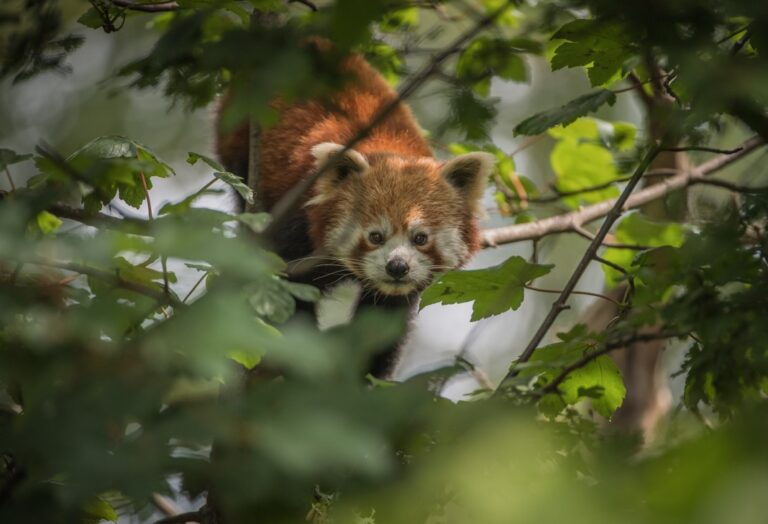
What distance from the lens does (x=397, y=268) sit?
396 cm

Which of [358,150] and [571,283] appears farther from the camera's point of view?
[358,150]

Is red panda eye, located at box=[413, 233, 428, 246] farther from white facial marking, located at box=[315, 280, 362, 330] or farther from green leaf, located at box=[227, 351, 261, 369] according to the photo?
green leaf, located at box=[227, 351, 261, 369]

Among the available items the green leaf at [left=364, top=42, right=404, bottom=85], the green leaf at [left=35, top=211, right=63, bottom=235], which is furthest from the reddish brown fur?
the green leaf at [left=35, top=211, right=63, bottom=235]

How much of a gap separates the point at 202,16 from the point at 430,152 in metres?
3.39

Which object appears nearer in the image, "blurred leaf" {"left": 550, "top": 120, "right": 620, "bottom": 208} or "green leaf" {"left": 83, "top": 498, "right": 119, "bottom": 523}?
"green leaf" {"left": 83, "top": 498, "right": 119, "bottom": 523}

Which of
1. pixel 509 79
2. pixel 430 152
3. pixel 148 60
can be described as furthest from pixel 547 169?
pixel 148 60

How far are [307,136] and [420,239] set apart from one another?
87 cm

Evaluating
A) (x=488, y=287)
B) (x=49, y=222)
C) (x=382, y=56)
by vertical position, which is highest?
(x=382, y=56)

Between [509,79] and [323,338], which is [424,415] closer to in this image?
[323,338]

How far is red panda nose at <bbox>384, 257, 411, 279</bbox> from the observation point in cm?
396

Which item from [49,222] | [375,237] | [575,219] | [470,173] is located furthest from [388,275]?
[49,222]

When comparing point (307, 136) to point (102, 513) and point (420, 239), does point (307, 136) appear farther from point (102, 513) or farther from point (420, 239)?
point (102, 513)

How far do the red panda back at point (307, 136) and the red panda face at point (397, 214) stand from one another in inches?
5.8

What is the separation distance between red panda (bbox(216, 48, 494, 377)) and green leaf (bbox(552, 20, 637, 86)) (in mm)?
1888
